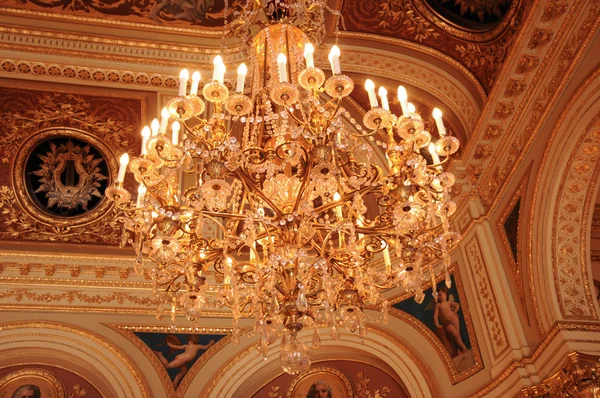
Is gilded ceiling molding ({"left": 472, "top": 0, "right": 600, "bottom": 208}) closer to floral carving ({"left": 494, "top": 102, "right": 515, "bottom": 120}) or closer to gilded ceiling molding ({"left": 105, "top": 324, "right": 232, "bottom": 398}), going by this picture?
floral carving ({"left": 494, "top": 102, "right": 515, "bottom": 120})

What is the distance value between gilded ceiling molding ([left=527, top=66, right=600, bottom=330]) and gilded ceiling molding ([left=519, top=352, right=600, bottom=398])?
1.55 ft

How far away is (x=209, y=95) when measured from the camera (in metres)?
4.42

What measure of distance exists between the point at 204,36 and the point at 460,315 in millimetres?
4172

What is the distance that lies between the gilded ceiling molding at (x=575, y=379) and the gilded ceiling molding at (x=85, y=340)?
4.13 m

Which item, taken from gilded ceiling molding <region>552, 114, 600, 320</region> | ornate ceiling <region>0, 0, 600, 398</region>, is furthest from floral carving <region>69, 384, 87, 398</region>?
gilded ceiling molding <region>552, 114, 600, 320</region>

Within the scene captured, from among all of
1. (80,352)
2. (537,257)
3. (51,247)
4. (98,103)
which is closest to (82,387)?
(80,352)

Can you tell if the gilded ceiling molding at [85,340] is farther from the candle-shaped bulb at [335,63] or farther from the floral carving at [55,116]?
the candle-shaped bulb at [335,63]

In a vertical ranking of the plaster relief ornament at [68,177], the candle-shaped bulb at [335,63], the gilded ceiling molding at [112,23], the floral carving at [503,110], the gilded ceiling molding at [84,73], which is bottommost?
the candle-shaped bulb at [335,63]

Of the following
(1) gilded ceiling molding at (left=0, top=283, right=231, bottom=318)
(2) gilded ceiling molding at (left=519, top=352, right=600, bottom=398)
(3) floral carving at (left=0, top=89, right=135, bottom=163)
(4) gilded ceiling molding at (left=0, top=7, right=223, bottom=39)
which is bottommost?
(2) gilded ceiling molding at (left=519, top=352, right=600, bottom=398)

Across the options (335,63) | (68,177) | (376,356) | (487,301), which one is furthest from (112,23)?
(487,301)

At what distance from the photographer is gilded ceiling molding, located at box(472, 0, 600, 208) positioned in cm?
532

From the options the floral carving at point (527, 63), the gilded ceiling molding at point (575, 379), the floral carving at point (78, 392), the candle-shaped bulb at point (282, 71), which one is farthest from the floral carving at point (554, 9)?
the floral carving at point (78, 392)

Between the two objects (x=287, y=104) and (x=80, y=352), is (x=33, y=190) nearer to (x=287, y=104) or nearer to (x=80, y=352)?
(x=80, y=352)

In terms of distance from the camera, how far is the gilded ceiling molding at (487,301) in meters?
6.06
